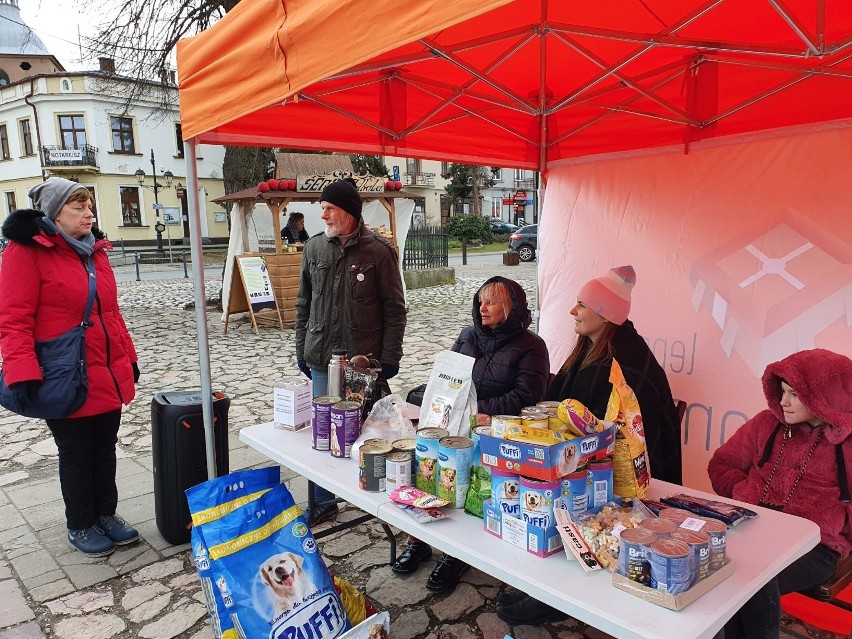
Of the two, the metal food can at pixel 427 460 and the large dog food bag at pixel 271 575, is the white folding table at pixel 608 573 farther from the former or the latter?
the large dog food bag at pixel 271 575

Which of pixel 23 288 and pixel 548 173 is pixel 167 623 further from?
pixel 548 173

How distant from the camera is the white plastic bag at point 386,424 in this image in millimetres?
2242

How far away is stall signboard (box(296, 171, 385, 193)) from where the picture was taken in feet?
31.0

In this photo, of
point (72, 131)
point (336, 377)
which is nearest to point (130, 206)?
point (72, 131)

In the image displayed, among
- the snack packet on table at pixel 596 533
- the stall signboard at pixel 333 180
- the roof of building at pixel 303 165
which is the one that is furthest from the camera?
the roof of building at pixel 303 165

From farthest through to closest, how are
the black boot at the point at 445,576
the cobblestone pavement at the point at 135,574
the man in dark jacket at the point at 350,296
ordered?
1. the man in dark jacket at the point at 350,296
2. the black boot at the point at 445,576
3. the cobblestone pavement at the point at 135,574

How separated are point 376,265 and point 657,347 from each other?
1.86 m

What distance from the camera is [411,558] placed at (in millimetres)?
2832

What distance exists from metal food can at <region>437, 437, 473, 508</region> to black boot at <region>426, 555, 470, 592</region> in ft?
→ 3.31

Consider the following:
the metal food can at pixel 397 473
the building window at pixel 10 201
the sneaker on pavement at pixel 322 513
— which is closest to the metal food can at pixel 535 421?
the metal food can at pixel 397 473

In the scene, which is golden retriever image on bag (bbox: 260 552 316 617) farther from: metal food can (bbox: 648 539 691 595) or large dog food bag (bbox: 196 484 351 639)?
metal food can (bbox: 648 539 691 595)

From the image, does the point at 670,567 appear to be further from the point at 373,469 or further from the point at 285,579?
the point at 285,579

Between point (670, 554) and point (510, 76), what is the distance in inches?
117

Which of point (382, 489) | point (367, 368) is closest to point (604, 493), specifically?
point (382, 489)
